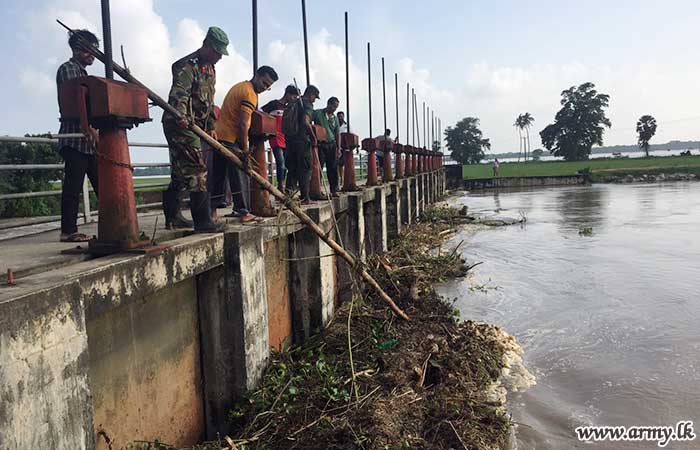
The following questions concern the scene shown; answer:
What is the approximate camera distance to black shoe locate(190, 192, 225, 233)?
427cm

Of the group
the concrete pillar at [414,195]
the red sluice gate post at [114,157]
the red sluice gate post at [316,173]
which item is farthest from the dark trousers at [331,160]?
the concrete pillar at [414,195]

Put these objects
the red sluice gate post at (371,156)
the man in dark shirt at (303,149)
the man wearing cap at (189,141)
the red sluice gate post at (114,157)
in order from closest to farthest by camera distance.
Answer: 1. the red sluice gate post at (114,157)
2. the man wearing cap at (189,141)
3. the man in dark shirt at (303,149)
4. the red sluice gate post at (371,156)

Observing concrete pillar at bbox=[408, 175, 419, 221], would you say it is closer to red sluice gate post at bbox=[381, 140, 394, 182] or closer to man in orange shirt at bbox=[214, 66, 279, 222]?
red sluice gate post at bbox=[381, 140, 394, 182]

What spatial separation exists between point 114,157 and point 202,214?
1060 mm

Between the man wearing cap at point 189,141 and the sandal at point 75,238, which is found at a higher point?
the man wearing cap at point 189,141

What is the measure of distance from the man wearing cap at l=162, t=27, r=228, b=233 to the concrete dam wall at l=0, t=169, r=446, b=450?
1.16 ft

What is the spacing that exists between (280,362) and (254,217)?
1326 mm

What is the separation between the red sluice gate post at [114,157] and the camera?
3229mm

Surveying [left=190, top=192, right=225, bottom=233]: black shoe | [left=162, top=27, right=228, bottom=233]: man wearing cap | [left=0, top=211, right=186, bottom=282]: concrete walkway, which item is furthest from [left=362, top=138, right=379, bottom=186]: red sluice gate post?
[left=190, top=192, right=225, bottom=233]: black shoe

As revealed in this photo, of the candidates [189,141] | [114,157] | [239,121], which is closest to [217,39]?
[239,121]

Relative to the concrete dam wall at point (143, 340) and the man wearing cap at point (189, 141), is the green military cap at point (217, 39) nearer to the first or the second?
the man wearing cap at point (189, 141)

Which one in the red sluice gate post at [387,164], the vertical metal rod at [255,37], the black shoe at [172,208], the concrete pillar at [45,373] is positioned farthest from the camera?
the red sluice gate post at [387,164]

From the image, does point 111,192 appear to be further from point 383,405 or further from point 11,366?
point 383,405

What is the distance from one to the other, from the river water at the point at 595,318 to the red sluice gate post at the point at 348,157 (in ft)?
8.10
